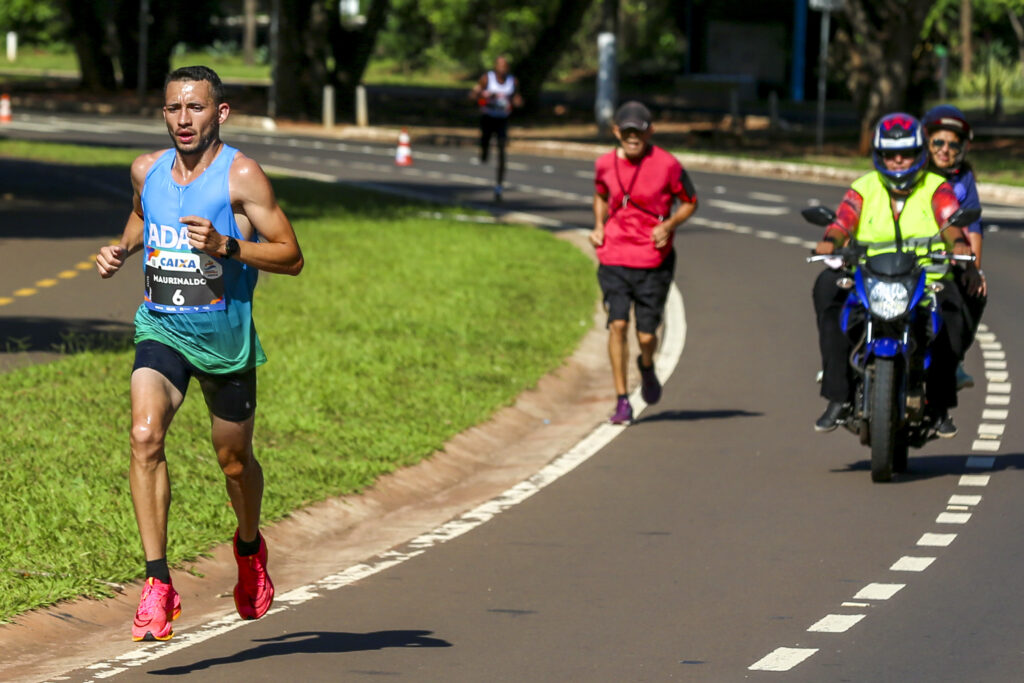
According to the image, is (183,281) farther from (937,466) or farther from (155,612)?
(937,466)

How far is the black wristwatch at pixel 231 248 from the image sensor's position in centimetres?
677

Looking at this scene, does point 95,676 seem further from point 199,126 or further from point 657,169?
point 657,169

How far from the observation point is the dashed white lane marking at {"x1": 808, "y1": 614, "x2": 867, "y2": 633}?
766 centimetres

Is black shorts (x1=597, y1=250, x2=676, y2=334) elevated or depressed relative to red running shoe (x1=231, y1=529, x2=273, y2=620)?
elevated

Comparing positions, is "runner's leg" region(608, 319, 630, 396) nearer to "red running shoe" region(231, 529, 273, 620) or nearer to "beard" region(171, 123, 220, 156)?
"red running shoe" region(231, 529, 273, 620)

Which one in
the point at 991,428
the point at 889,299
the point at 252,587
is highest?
the point at 889,299

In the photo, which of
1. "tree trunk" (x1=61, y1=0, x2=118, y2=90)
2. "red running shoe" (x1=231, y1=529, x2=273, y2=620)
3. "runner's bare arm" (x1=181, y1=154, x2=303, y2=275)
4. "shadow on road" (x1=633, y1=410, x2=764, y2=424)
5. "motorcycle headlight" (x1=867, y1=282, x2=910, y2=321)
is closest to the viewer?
"runner's bare arm" (x1=181, y1=154, x2=303, y2=275)

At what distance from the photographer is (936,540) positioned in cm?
934

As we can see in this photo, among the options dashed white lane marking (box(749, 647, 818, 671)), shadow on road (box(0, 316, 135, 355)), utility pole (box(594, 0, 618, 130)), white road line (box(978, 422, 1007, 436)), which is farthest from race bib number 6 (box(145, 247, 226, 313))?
utility pole (box(594, 0, 618, 130))

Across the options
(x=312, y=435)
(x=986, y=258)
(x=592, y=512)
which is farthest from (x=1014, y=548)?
(x=986, y=258)

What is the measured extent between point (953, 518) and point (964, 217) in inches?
62.1

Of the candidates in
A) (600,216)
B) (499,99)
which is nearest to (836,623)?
(600,216)

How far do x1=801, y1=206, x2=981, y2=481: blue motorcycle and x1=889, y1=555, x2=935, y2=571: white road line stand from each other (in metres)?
1.58

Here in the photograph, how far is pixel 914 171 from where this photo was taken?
10.7m
